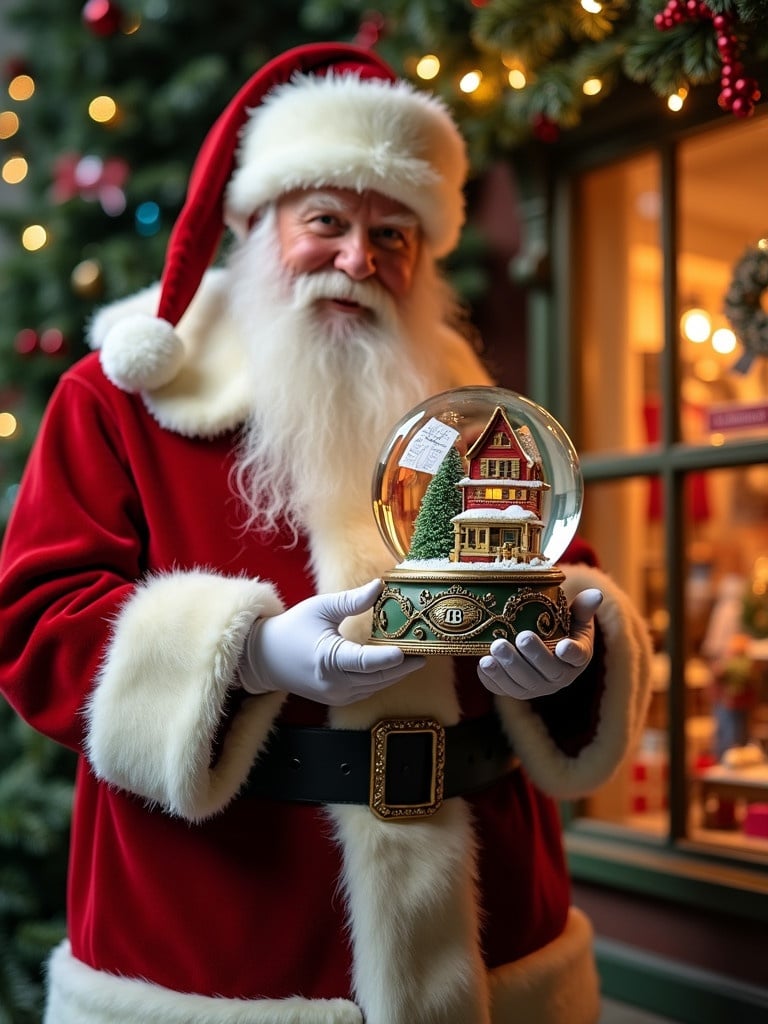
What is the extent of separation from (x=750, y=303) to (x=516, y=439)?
91 cm

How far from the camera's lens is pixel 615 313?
102 inches

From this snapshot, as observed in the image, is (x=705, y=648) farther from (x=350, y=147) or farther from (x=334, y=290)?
(x=350, y=147)

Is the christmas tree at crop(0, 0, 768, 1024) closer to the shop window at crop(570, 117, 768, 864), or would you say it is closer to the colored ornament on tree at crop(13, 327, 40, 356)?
the colored ornament on tree at crop(13, 327, 40, 356)

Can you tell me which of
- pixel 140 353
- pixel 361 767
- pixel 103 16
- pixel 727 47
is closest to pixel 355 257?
pixel 140 353

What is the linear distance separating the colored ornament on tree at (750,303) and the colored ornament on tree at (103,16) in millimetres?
1710

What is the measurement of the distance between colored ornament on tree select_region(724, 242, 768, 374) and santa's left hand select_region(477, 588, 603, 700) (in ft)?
3.17

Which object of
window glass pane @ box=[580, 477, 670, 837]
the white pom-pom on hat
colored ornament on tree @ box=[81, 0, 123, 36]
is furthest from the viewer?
colored ornament on tree @ box=[81, 0, 123, 36]

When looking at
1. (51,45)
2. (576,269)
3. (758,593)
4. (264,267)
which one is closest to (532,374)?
(576,269)

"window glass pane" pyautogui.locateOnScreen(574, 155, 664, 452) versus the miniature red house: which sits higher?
"window glass pane" pyautogui.locateOnScreen(574, 155, 664, 452)

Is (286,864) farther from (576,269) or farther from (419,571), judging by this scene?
(576,269)

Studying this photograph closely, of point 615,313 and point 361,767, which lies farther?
point 615,313

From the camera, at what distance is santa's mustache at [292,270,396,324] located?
172cm

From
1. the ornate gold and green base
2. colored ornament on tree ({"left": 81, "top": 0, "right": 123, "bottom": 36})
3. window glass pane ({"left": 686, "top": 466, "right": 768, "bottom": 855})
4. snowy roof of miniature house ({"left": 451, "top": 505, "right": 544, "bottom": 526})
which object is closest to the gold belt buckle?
the ornate gold and green base

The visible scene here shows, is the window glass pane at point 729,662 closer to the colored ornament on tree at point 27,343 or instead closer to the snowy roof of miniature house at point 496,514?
the snowy roof of miniature house at point 496,514
